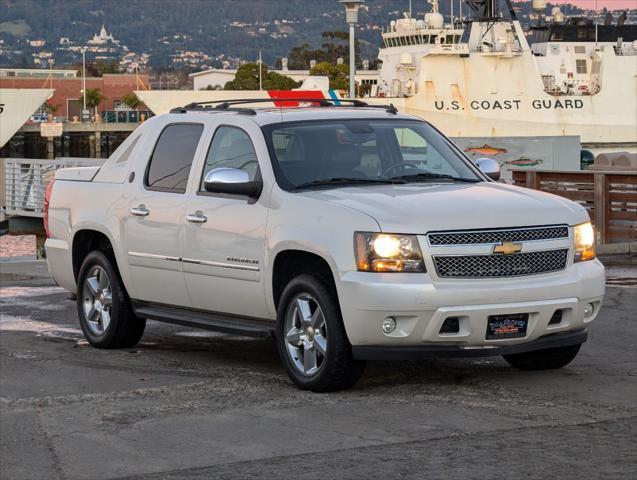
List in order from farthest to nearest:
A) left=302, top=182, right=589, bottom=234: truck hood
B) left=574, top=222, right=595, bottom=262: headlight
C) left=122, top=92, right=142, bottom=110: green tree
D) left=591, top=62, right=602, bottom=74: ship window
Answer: left=122, top=92, right=142, bottom=110: green tree → left=591, top=62, right=602, bottom=74: ship window → left=574, top=222, right=595, bottom=262: headlight → left=302, top=182, right=589, bottom=234: truck hood

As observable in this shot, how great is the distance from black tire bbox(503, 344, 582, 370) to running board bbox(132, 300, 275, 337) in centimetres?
170

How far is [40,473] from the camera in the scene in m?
6.62

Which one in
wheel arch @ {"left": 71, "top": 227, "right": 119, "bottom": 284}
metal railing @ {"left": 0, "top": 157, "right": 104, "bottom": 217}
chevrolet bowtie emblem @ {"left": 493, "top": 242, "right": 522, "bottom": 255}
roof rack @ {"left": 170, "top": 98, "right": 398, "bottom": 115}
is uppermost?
roof rack @ {"left": 170, "top": 98, "right": 398, "bottom": 115}

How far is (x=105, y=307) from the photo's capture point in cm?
1069

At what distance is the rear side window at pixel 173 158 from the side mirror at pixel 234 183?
2.72 feet

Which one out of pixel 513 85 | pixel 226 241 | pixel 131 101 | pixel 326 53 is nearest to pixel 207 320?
pixel 226 241

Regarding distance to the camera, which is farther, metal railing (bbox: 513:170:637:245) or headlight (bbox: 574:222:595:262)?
metal railing (bbox: 513:170:637:245)

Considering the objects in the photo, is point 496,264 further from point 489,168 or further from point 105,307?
point 105,307

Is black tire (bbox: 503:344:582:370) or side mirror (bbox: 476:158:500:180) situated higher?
side mirror (bbox: 476:158:500:180)

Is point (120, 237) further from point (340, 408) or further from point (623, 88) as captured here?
point (623, 88)

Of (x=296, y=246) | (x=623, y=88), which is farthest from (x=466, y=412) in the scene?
(x=623, y=88)

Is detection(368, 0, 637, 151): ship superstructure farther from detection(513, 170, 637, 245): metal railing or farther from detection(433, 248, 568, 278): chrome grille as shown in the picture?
detection(433, 248, 568, 278): chrome grille

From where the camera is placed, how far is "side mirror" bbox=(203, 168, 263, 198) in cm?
899

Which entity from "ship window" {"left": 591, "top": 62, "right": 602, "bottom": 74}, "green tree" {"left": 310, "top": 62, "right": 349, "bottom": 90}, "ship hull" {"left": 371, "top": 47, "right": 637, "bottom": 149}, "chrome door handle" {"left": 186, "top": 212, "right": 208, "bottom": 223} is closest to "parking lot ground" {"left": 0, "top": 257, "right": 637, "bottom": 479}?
"chrome door handle" {"left": 186, "top": 212, "right": 208, "bottom": 223}
